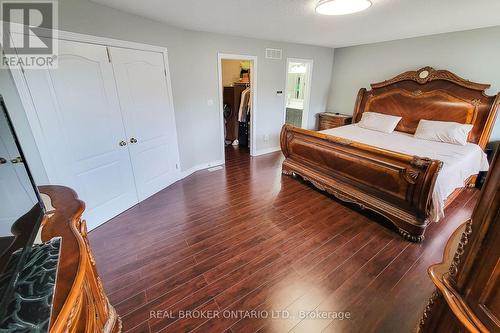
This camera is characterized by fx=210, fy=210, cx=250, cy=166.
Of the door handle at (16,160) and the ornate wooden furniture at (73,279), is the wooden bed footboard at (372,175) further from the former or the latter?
the door handle at (16,160)

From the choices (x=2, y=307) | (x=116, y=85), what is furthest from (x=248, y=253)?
(x=116, y=85)

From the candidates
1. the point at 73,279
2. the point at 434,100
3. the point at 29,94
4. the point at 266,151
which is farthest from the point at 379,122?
the point at 29,94

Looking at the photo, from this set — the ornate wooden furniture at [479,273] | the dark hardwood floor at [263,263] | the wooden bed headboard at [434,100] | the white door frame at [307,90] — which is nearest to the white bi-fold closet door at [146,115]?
the dark hardwood floor at [263,263]

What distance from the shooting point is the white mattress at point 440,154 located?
7.13 ft

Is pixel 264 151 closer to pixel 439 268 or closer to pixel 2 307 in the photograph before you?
pixel 439 268

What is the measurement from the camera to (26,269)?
2.79 feet

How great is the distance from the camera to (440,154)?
2.71 metres

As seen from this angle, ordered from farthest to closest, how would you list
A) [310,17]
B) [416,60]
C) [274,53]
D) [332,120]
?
[332,120] → [274,53] → [416,60] → [310,17]

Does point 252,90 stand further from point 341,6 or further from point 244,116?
point 341,6

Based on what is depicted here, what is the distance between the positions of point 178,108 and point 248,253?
2.51 meters

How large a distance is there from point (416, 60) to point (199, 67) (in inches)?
154

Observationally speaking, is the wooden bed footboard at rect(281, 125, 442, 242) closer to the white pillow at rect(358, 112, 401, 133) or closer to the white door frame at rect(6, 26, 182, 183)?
the white pillow at rect(358, 112, 401, 133)

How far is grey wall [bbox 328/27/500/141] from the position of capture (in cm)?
310

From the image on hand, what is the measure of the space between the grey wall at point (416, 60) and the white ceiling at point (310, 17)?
0.74 ft
